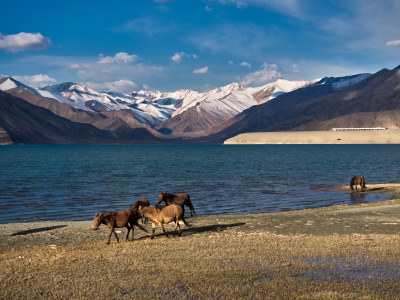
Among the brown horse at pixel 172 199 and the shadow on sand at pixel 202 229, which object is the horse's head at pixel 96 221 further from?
the brown horse at pixel 172 199

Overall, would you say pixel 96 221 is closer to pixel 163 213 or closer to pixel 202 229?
pixel 163 213

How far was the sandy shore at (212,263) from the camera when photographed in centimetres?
1020

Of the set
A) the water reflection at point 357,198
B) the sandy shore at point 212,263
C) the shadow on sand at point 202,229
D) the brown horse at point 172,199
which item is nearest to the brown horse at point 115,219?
the sandy shore at point 212,263

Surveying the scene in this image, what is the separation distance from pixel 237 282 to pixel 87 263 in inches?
176

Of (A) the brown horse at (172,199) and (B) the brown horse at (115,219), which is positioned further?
(A) the brown horse at (172,199)

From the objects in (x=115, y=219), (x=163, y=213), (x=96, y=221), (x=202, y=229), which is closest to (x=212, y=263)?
(x=163, y=213)

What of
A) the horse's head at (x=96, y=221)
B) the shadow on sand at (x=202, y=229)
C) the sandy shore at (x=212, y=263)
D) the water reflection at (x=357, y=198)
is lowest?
the water reflection at (x=357, y=198)

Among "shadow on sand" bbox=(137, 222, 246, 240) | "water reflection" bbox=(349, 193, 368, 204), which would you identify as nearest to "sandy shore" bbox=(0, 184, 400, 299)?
"shadow on sand" bbox=(137, 222, 246, 240)

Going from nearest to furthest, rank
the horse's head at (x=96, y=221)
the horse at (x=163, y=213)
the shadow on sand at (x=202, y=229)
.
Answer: the horse's head at (x=96, y=221) < the horse at (x=163, y=213) < the shadow on sand at (x=202, y=229)

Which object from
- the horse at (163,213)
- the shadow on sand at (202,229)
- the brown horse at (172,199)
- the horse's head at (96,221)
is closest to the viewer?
the horse's head at (96,221)

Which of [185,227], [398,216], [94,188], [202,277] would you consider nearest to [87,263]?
[202,277]

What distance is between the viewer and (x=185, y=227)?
19688mm

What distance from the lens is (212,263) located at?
12.5 meters

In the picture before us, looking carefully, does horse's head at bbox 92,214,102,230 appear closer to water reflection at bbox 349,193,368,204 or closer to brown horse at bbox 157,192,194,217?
brown horse at bbox 157,192,194,217
